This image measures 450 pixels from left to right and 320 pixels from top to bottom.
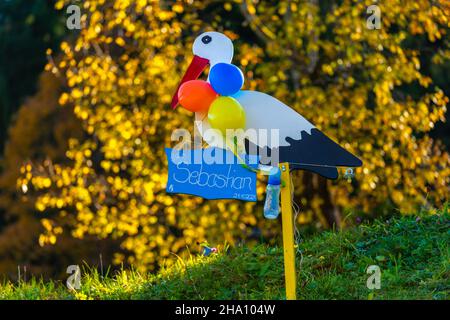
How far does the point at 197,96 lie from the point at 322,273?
1.16m

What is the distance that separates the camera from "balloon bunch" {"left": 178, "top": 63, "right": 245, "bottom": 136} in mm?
3967

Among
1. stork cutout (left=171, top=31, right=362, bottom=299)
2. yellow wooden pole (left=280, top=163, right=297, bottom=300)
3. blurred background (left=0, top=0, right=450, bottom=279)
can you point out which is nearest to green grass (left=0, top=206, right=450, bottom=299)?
yellow wooden pole (left=280, top=163, right=297, bottom=300)

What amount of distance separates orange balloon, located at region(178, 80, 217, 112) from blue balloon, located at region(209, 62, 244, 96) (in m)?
0.04

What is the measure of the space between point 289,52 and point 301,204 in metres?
1.55

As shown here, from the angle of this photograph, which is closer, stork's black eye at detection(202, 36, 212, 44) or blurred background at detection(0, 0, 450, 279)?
stork's black eye at detection(202, 36, 212, 44)

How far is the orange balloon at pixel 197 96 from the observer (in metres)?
4.10

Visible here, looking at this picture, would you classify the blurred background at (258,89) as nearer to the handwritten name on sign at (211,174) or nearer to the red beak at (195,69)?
the red beak at (195,69)

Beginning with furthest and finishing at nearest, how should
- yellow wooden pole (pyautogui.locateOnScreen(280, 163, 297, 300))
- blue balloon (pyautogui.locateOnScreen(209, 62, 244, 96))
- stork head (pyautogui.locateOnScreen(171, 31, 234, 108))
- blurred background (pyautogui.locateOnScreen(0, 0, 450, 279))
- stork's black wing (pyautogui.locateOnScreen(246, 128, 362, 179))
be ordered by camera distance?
blurred background (pyautogui.locateOnScreen(0, 0, 450, 279))
stork head (pyautogui.locateOnScreen(171, 31, 234, 108))
blue balloon (pyautogui.locateOnScreen(209, 62, 244, 96))
stork's black wing (pyautogui.locateOnScreen(246, 128, 362, 179))
yellow wooden pole (pyautogui.locateOnScreen(280, 163, 297, 300))

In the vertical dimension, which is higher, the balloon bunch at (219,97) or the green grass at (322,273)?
the balloon bunch at (219,97)

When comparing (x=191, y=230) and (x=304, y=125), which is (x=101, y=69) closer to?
(x=191, y=230)

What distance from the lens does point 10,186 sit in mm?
12914

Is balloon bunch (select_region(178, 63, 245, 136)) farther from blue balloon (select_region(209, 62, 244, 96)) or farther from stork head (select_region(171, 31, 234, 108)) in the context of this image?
stork head (select_region(171, 31, 234, 108))

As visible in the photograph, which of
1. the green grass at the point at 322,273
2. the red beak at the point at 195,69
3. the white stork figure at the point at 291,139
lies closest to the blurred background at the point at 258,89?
the green grass at the point at 322,273
